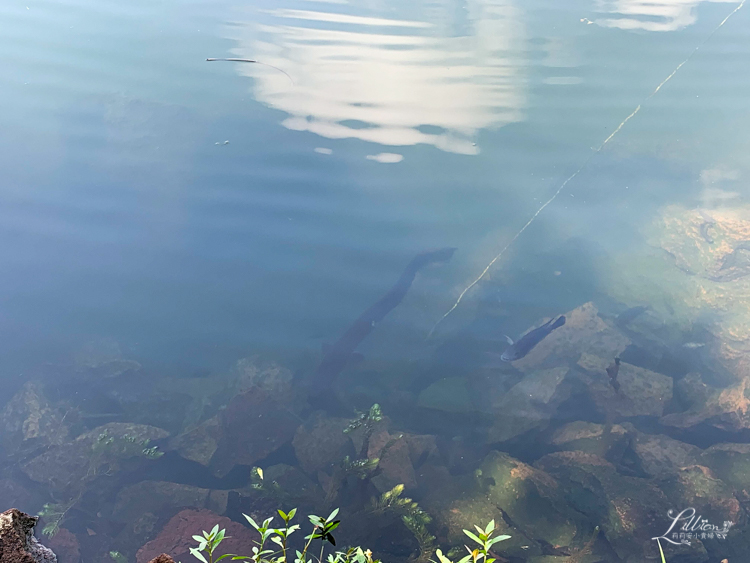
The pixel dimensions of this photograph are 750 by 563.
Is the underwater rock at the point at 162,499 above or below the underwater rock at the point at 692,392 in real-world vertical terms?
below

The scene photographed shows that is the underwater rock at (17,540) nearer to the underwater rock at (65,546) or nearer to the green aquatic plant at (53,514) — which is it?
the underwater rock at (65,546)

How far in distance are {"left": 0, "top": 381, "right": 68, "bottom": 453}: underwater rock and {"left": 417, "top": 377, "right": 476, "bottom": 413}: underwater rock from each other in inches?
103

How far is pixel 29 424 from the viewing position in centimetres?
328

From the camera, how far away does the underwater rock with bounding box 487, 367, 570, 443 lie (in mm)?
3174

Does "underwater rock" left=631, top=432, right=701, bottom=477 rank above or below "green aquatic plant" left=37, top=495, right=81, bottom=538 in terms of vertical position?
above

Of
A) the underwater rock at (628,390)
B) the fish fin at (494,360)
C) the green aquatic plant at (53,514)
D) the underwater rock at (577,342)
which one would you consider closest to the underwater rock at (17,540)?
the green aquatic plant at (53,514)

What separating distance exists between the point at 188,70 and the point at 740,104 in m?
6.06

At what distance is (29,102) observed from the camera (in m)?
4.96

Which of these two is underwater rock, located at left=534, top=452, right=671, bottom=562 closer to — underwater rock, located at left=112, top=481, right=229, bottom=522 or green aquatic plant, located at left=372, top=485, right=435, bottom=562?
green aquatic plant, located at left=372, top=485, right=435, bottom=562

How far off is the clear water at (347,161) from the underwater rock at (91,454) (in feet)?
1.67

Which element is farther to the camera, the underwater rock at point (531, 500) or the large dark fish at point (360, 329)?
the large dark fish at point (360, 329)

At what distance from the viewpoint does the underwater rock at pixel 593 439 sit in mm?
3037

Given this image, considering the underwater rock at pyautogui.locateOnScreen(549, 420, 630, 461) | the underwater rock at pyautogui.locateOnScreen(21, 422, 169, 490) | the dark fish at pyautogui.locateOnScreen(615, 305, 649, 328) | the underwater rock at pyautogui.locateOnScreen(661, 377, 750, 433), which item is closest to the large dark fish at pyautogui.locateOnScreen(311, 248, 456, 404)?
the underwater rock at pyautogui.locateOnScreen(21, 422, 169, 490)

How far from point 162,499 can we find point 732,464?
369cm
